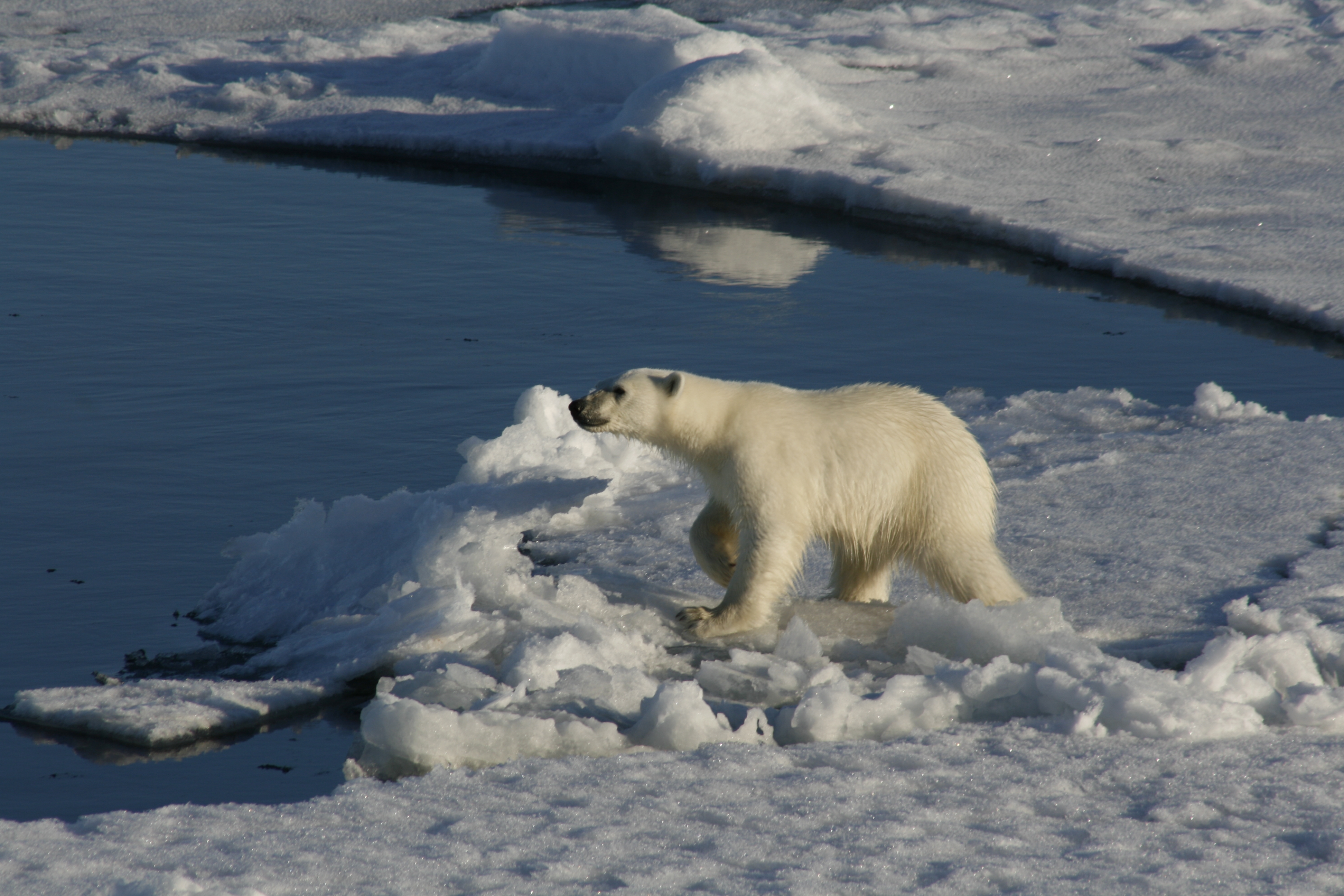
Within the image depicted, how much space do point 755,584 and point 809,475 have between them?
1.14 ft

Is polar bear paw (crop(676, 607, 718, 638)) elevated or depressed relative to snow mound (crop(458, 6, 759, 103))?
depressed

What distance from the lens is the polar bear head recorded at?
3.94 metres

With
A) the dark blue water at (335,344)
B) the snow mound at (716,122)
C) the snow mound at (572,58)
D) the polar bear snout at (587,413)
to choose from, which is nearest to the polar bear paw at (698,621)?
the polar bear snout at (587,413)

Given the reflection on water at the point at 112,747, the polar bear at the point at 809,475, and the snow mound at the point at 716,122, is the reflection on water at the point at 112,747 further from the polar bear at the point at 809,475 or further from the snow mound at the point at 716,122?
the snow mound at the point at 716,122

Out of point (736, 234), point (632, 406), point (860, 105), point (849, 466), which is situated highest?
point (860, 105)

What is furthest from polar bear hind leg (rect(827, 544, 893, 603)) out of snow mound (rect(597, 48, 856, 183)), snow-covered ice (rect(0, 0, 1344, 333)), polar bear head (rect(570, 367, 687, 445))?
snow mound (rect(597, 48, 856, 183))

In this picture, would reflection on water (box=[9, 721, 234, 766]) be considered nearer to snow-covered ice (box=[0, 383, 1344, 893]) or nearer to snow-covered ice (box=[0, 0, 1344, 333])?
snow-covered ice (box=[0, 383, 1344, 893])

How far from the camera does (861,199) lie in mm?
10055

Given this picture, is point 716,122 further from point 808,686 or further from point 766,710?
point 766,710

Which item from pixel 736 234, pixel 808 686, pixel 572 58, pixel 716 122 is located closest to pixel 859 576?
pixel 808 686

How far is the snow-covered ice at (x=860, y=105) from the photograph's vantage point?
932 cm

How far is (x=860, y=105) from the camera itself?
12250 mm

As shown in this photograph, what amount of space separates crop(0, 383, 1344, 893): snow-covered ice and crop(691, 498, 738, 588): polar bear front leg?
0.22 m

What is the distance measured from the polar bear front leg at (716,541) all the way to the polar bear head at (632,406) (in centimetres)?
28
